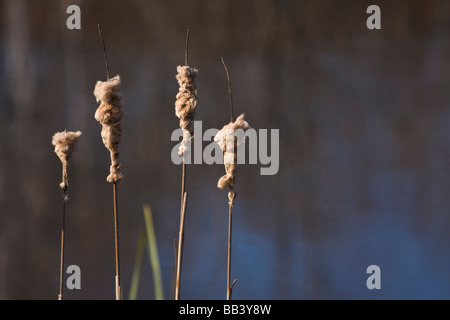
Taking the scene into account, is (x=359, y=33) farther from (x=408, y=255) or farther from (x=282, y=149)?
(x=408, y=255)

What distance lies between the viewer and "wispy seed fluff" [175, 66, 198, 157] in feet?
2.43

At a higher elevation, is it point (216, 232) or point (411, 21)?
point (411, 21)

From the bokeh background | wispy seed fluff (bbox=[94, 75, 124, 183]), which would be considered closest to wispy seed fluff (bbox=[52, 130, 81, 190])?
wispy seed fluff (bbox=[94, 75, 124, 183])

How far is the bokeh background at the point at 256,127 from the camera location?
95.3 inches

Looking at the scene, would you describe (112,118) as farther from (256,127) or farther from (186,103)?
(256,127)

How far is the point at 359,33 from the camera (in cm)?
244

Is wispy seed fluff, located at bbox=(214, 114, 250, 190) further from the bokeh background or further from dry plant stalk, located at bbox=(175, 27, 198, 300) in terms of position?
the bokeh background

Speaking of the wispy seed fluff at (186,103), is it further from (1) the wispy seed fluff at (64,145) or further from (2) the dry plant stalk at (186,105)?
(1) the wispy seed fluff at (64,145)

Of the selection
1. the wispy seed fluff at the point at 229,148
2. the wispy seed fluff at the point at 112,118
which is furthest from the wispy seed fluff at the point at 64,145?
the wispy seed fluff at the point at 229,148

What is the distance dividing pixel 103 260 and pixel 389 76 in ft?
4.45

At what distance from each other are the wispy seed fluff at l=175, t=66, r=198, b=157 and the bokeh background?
169 centimetres
